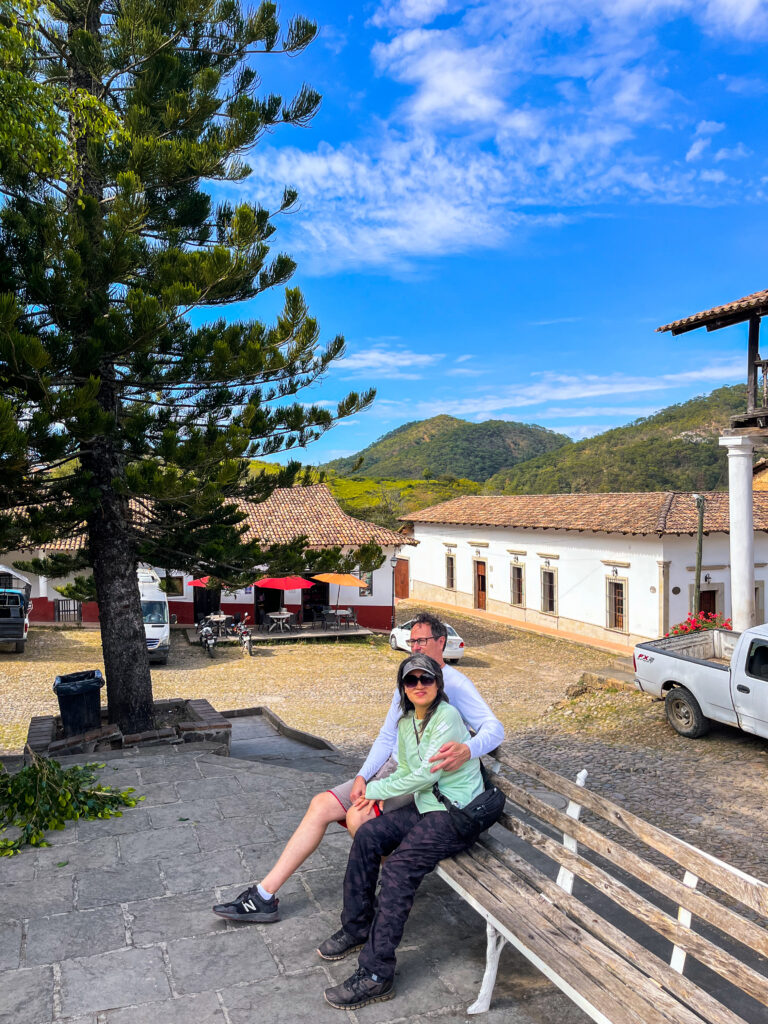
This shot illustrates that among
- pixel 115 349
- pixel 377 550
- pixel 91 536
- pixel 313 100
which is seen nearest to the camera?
pixel 115 349

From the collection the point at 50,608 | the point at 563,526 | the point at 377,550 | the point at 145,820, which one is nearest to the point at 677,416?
the point at 563,526

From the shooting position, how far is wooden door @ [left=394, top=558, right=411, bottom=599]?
103ft

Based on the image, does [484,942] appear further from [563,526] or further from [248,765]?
[563,526]

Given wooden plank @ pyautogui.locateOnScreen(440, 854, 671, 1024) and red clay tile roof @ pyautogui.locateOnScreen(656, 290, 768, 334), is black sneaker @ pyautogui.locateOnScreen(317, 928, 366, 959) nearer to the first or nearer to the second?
wooden plank @ pyautogui.locateOnScreen(440, 854, 671, 1024)

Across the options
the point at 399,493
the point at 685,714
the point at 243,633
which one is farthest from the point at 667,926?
the point at 399,493

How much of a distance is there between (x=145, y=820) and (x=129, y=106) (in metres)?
6.94

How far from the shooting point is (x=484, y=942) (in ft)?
11.2

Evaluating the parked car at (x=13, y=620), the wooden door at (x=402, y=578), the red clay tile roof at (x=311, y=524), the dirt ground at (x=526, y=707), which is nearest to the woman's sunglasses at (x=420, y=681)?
the dirt ground at (x=526, y=707)

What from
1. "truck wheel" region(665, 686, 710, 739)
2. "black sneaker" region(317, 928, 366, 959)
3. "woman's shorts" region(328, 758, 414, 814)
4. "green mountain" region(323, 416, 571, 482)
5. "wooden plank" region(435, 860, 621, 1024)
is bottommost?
"truck wheel" region(665, 686, 710, 739)

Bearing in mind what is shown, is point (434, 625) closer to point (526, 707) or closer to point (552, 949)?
point (552, 949)

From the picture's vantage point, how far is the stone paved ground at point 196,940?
9.47ft

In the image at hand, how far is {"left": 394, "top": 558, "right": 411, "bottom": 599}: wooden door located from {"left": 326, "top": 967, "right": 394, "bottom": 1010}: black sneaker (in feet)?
92.5

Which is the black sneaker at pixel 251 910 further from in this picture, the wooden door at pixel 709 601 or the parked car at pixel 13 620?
the wooden door at pixel 709 601

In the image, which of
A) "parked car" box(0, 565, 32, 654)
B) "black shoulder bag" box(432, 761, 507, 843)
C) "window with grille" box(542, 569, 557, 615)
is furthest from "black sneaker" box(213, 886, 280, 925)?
"window with grille" box(542, 569, 557, 615)
